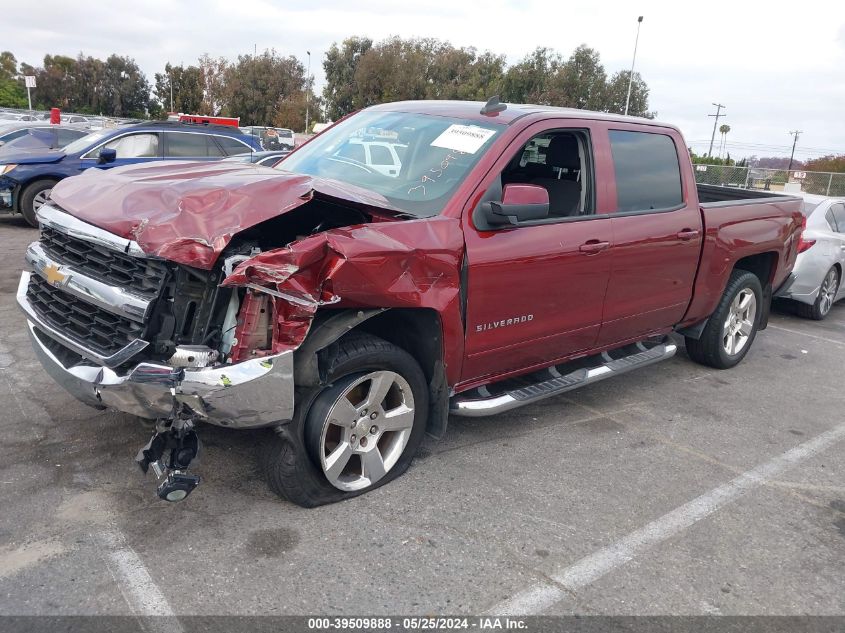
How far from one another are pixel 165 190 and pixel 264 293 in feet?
2.45

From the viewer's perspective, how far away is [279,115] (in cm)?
5662

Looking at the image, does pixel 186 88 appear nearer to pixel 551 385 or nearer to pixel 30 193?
pixel 30 193

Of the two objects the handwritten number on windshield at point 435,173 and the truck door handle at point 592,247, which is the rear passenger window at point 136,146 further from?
the truck door handle at point 592,247

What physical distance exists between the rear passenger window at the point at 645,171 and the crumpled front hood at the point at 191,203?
188 centimetres

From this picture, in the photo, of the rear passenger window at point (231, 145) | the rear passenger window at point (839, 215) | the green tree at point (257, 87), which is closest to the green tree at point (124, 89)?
the green tree at point (257, 87)

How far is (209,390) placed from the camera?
287 centimetres

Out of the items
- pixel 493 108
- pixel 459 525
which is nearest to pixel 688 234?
pixel 493 108

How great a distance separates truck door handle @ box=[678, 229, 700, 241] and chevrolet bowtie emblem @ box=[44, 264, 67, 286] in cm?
393

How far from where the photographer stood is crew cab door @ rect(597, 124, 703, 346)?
466 cm

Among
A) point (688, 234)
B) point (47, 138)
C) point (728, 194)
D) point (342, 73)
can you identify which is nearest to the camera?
point (688, 234)

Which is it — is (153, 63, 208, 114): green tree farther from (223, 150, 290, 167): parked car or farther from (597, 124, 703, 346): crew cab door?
(597, 124, 703, 346): crew cab door

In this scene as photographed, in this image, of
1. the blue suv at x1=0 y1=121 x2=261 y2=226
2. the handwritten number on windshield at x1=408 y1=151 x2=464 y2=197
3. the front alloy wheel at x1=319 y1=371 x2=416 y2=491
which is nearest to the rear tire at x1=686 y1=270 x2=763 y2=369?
the handwritten number on windshield at x1=408 y1=151 x2=464 y2=197

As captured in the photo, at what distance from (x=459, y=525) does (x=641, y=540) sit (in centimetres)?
89

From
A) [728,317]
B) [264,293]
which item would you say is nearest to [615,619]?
[264,293]
